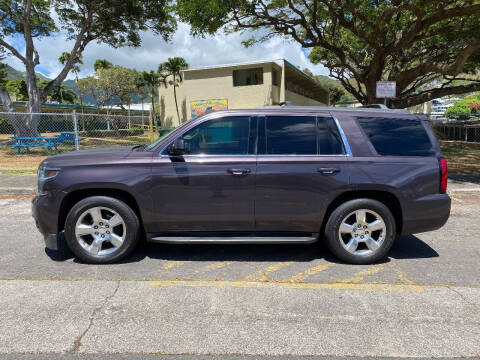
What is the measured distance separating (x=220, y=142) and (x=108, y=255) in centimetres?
189

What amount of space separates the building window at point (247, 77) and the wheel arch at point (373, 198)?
71.7ft

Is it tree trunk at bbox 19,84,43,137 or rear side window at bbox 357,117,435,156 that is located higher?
tree trunk at bbox 19,84,43,137

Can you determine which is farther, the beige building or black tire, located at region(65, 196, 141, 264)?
the beige building

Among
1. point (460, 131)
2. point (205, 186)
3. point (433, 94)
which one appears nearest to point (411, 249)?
point (205, 186)

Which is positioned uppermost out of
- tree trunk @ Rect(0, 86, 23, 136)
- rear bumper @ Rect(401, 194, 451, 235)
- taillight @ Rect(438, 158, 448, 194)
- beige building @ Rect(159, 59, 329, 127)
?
beige building @ Rect(159, 59, 329, 127)

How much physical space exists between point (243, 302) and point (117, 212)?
181cm

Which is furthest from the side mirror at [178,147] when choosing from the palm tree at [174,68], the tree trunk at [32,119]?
the palm tree at [174,68]

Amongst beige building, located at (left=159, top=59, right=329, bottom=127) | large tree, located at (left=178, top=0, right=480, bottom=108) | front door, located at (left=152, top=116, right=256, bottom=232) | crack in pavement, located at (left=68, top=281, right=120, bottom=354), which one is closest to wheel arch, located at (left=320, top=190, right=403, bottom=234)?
front door, located at (left=152, top=116, right=256, bottom=232)

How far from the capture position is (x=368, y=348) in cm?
238

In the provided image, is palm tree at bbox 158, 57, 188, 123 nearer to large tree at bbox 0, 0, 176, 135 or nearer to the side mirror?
large tree at bbox 0, 0, 176, 135

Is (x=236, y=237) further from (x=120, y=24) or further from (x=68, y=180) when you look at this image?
(x=120, y=24)

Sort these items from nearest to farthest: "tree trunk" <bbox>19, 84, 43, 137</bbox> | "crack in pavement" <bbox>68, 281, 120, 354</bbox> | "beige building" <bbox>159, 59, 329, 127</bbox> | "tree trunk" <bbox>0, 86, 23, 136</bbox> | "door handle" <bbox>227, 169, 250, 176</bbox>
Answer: "crack in pavement" <bbox>68, 281, 120, 354</bbox>
"door handle" <bbox>227, 169, 250, 176</bbox>
"tree trunk" <bbox>0, 86, 23, 136</bbox>
"tree trunk" <bbox>19, 84, 43, 137</bbox>
"beige building" <bbox>159, 59, 329, 127</bbox>

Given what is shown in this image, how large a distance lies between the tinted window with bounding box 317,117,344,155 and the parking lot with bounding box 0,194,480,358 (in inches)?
53.7

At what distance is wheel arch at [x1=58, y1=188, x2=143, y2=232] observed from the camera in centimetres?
379
